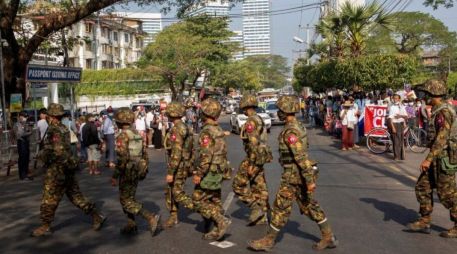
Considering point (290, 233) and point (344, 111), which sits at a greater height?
point (344, 111)

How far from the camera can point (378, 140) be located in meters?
16.0

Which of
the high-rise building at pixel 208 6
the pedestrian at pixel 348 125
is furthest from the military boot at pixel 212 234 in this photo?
the high-rise building at pixel 208 6

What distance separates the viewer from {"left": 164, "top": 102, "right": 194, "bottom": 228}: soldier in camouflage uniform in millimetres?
6785

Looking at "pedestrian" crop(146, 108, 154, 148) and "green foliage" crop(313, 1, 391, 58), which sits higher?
"green foliage" crop(313, 1, 391, 58)

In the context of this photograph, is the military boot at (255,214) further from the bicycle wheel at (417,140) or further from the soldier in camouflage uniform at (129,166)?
the bicycle wheel at (417,140)

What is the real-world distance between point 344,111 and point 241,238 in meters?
10.9

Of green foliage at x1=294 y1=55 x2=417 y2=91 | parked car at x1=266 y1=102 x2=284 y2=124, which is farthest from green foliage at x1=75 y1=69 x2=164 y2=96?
green foliage at x1=294 y1=55 x2=417 y2=91

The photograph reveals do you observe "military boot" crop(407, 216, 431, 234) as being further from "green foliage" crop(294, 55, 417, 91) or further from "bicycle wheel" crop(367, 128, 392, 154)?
"green foliage" crop(294, 55, 417, 91)

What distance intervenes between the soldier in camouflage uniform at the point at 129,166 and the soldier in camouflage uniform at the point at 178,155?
35 cm

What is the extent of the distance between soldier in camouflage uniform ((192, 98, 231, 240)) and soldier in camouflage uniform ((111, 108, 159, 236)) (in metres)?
0.72

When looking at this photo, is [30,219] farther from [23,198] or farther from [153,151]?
[153,151]

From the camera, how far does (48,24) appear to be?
50.8 feet

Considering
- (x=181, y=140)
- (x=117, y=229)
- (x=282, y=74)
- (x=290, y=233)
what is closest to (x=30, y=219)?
(x=117, y=229)

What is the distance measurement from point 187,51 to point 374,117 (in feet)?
90.8
